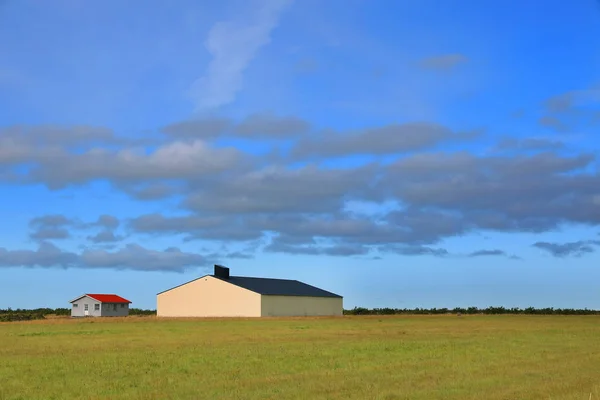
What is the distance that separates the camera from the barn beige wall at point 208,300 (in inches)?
3932

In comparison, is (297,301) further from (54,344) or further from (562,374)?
(562,374)

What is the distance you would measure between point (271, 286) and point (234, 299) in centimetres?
1003

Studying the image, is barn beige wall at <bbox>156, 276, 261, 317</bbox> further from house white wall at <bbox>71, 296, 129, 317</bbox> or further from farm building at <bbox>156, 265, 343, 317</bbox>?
house white wall at <bbox>71, 296, 129, 317</bbox>

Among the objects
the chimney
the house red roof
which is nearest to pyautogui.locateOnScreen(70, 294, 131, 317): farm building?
the house red roof

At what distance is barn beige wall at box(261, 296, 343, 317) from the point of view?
331ft

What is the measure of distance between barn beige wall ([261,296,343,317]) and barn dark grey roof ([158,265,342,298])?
0.72 meters

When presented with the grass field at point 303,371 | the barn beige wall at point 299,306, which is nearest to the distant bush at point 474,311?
the barn beige wall at point 299,306

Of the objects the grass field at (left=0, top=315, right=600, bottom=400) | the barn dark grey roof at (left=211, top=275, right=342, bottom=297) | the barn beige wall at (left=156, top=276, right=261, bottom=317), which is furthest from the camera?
the barn dark grey roof at (left=211, top=275, right=342, bottom=297)

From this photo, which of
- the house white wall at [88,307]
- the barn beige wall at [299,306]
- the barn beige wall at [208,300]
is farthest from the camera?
the house white wall at [88,307]

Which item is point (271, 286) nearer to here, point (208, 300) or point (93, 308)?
point (208, 300)

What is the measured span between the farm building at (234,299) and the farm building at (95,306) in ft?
31.2

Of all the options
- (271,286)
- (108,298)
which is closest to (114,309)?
(108,298)

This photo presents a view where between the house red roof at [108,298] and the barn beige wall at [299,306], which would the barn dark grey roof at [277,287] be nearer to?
the barn beige wall at [299,306]

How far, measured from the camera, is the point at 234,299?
101000mm
